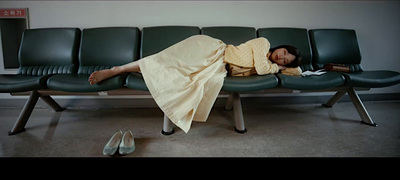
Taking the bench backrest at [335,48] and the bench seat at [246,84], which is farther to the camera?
the bench backrest at [335,48]

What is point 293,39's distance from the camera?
217cm

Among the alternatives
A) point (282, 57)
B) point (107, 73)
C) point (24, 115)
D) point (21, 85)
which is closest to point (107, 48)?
point (107, 73)

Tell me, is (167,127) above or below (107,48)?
below

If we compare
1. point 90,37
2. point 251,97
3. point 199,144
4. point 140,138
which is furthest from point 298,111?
point 90,37

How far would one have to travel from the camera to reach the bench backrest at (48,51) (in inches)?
79.8

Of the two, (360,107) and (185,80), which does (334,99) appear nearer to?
(360,107)

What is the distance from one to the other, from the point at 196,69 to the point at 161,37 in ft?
2.41

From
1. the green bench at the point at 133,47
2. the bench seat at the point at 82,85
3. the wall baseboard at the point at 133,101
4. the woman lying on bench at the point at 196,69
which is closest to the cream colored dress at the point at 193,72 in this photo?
the woman lying on bench at the point at 196,69

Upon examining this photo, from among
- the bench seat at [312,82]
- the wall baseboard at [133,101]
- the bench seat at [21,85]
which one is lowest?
the wall baseboard at [133,101]

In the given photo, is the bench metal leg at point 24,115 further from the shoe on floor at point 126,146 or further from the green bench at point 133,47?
the shoe on floor at point 126,146

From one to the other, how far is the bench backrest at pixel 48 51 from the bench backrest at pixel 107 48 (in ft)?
0.32

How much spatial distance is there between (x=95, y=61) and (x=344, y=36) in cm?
272

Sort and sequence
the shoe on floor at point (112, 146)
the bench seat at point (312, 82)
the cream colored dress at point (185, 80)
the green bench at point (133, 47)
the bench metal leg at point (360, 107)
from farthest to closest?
1. the green bench at point (133, 47)
2. the bench metal leg at point (360, 107)
3. the bench seat at point (312, 82)
4. the cream colored dress at point (185, 80)
5. the shoe on floor at point (112, 146)

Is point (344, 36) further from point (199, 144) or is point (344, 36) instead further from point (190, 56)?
point (199, 144)
